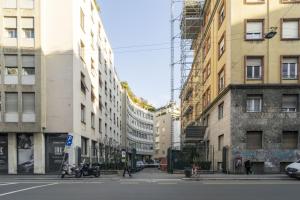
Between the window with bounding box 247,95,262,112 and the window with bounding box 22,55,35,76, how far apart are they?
1831cm

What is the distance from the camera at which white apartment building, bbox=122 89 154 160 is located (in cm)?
8719

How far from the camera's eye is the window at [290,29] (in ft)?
105

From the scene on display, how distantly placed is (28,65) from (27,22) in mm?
3691

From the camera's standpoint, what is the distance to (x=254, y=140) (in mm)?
32094

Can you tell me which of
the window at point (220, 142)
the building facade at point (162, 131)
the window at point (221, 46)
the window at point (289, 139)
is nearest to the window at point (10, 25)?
the window at point (221, 46)

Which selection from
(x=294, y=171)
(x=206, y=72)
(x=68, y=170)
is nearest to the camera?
(x=294, y=171)

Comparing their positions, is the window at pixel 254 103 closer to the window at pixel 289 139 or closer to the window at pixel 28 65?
the window at pixel 289 139

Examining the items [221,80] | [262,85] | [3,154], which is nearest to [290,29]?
[262,85]

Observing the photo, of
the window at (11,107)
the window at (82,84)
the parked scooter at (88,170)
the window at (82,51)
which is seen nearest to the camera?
the parked scooter at (88,170)

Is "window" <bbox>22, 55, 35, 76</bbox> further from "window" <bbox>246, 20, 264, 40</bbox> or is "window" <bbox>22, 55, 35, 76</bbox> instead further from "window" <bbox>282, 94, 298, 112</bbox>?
"window" <bbox>282, 94, 298, 112</bbox>

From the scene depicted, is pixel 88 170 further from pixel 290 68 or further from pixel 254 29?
pixel 290 68

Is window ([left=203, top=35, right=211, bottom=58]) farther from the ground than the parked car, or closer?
farther from the ground

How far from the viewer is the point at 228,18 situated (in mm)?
33219

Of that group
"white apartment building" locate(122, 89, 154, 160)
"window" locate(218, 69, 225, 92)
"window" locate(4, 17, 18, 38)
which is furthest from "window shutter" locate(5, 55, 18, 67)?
"white apartment building" locate(122, 89, 154, 160)
